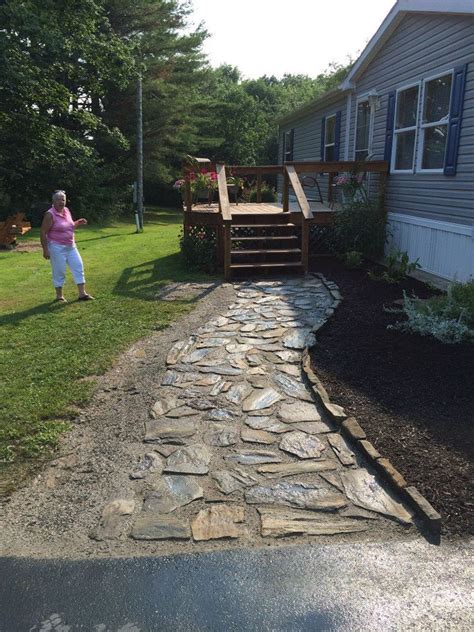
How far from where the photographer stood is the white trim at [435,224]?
7.24 m

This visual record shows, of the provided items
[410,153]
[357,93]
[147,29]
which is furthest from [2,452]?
[147,29]

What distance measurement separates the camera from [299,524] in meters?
2.67

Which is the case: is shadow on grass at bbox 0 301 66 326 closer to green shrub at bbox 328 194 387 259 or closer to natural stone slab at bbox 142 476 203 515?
natural stone slab at bbox 142 476 203 515

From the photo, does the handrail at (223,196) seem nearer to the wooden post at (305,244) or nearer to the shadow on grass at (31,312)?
the wooden post at (305,244)

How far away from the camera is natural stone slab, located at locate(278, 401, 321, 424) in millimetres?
3803

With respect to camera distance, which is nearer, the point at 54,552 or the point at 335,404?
the point at 54,552

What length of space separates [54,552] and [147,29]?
994 inches

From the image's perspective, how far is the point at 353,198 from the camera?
10.0m

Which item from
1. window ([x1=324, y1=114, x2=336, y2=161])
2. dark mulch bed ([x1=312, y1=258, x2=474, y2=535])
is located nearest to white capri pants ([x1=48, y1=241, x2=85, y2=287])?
dark mulch bed ([x1=312, y1=258, x2=474, y2=535])

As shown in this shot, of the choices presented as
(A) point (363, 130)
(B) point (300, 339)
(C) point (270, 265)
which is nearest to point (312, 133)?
(A) point (363, 130)

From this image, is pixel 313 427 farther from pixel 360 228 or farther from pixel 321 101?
pixel 321 101

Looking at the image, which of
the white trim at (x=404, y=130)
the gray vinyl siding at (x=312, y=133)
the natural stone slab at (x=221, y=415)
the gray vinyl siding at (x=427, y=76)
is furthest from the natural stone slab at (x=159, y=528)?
the gray vinyl siding at (x=312, y=133)

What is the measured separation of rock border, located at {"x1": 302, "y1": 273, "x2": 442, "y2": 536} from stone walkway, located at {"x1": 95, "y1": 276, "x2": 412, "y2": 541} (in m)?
0.06

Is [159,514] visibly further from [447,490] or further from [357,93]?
[357,93]
